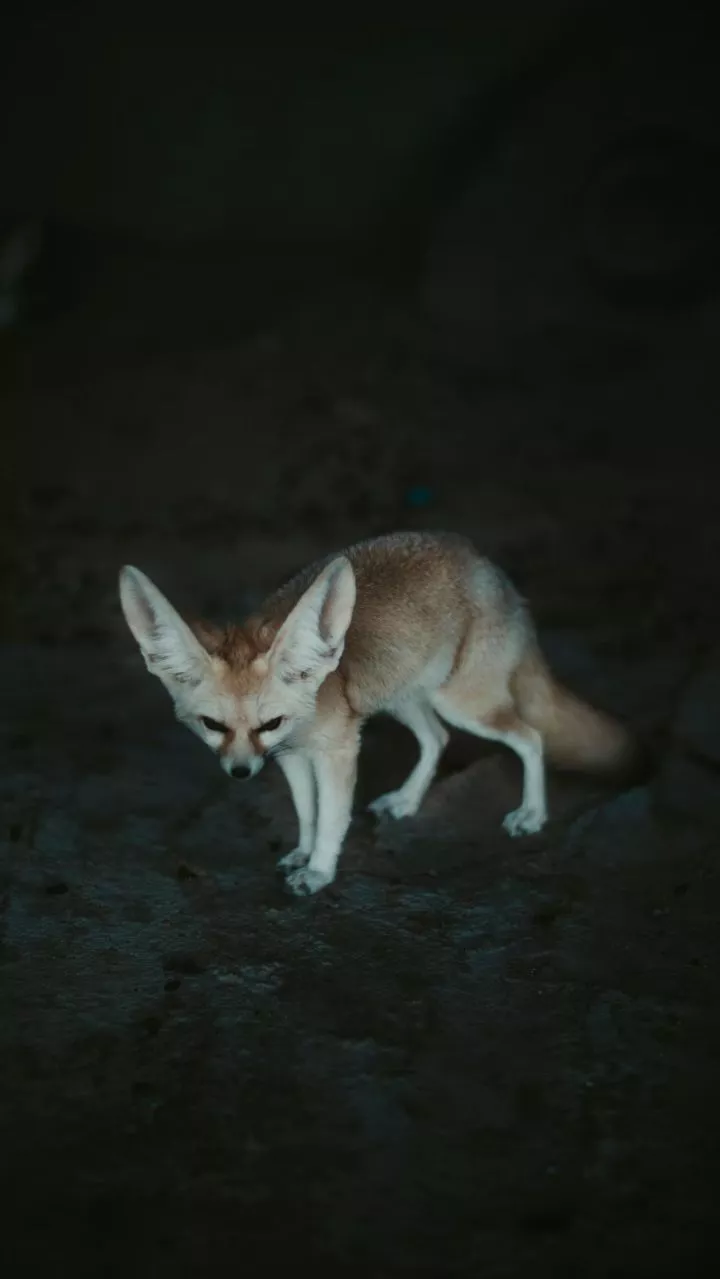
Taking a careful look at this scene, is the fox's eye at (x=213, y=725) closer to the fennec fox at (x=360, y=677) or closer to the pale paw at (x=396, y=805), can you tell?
the fennec fox at (x=360, y=677)

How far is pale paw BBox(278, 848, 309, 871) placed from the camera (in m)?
3.30

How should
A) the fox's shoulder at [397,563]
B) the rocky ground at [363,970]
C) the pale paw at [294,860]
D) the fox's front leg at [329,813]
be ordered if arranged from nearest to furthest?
the rocky ground at [363,970] → the fox's front leg at [329,813] → the fox's shoulder at [397,563] → the pale paw at [294,860]

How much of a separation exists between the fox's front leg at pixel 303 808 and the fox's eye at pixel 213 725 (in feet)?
1.68

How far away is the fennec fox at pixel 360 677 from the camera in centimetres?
270

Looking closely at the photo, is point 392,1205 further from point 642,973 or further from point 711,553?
point 711,553

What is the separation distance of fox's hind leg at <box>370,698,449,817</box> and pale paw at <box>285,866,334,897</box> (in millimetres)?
479

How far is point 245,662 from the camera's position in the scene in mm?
2705

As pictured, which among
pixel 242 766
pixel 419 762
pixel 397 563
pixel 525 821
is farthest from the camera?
pixel 419 762

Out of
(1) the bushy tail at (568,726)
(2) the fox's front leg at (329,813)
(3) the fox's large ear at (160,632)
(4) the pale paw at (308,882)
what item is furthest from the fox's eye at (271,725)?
(1) the bushy tail at (568,726)

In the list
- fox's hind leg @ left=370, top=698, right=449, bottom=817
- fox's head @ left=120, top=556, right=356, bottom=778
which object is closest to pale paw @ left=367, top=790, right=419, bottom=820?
fox's hind leg @ left=370, top=698, right=449, bottom=817

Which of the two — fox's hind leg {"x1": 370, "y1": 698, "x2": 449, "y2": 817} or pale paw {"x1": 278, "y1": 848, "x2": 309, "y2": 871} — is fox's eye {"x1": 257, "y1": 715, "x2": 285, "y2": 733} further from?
fox's hind leg {"x1": 370, "y1": 698, "x2": 449, "y2": 817}

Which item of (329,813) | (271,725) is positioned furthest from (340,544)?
(271,725)

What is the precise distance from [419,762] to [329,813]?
27.2 inches

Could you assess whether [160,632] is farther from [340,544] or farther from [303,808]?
[340,544]
